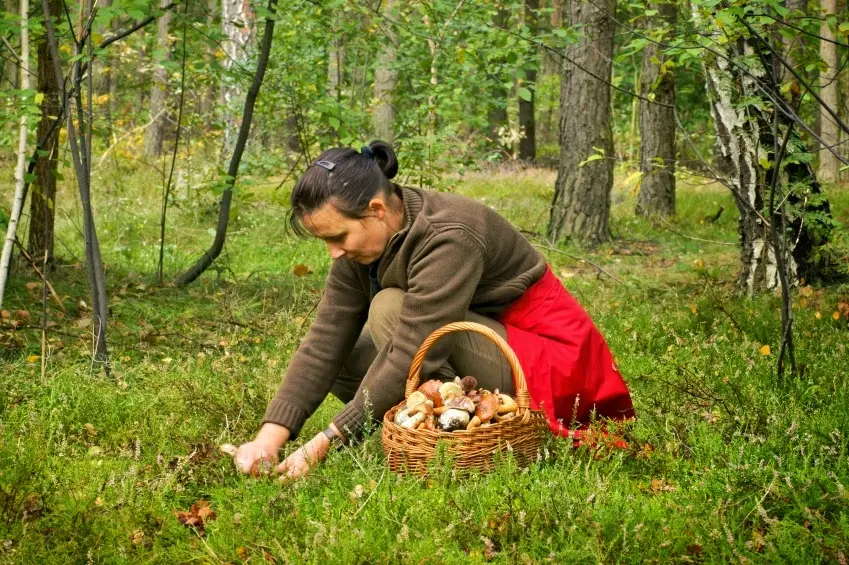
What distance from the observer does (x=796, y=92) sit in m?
4.49

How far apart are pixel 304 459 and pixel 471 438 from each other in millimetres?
608

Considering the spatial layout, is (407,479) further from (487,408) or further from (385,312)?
(385,312)

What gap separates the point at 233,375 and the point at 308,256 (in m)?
4.33

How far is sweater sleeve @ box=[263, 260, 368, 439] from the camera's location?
3439 millimetres

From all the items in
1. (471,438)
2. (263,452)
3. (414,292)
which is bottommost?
(263,452)

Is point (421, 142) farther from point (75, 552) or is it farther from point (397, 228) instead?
point (75, 552)

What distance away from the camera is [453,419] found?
2926mm

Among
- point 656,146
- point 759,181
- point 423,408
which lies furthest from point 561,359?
point 656,146

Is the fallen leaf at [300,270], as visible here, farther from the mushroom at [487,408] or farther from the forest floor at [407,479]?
the mushroom at [487,408]

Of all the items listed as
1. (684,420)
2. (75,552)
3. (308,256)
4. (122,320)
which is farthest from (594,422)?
(308,256)

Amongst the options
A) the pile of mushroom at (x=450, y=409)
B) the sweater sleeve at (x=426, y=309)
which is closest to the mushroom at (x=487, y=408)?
the pile of mushroom at (x=450, y=409)

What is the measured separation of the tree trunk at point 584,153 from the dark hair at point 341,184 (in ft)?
21.3

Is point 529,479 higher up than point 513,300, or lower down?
lower down

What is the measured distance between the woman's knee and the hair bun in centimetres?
43
